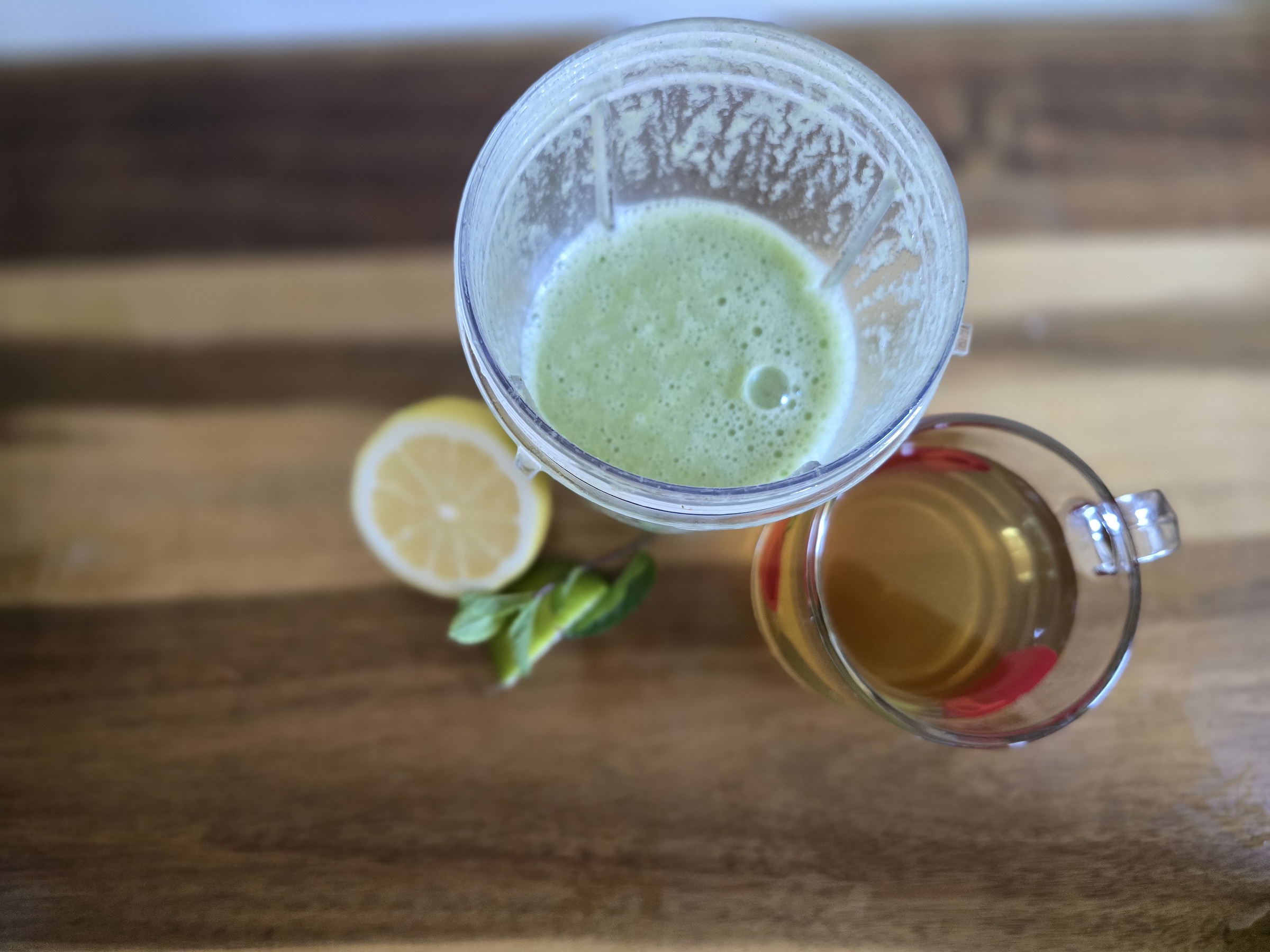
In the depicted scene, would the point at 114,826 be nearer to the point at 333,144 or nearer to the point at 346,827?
the point at 346,827

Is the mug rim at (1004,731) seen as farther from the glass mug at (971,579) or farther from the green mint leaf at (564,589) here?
the green mint leaf at (564,589)

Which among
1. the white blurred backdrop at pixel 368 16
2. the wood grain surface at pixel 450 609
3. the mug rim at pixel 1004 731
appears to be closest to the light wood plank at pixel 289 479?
the wood grain surface at pixel 450 609

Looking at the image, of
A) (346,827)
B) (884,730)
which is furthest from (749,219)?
(346,827)

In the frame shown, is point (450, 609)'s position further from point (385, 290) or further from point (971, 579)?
point (971, 579)

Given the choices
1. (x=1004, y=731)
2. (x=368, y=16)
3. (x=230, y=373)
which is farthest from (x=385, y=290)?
(x=1004, y=731)

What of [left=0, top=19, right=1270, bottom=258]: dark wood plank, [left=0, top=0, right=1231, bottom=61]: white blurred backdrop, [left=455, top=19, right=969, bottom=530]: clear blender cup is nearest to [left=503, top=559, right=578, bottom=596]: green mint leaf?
[left=455, top=19, right=969, bottom=530]: clear blender cup
